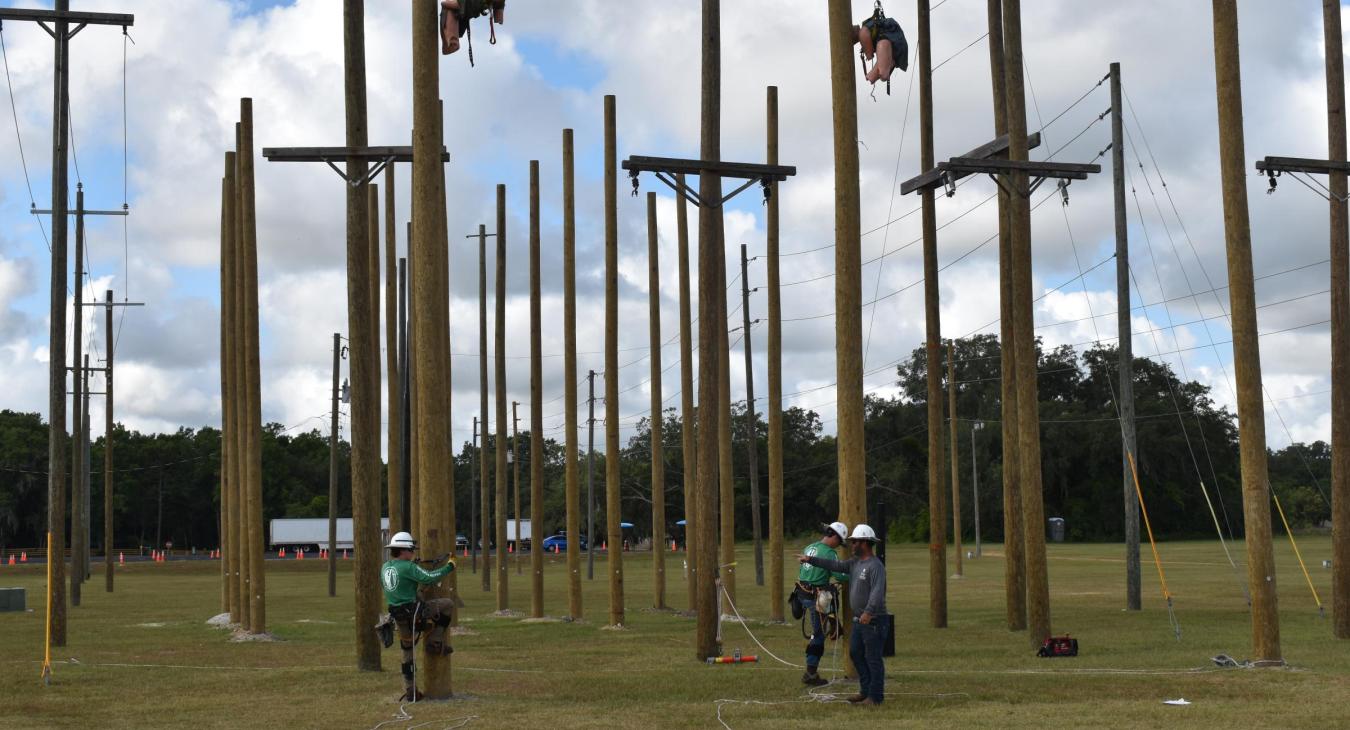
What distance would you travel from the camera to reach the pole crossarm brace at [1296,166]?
2056 centimetres

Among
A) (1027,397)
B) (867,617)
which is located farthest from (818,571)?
(1027,397)

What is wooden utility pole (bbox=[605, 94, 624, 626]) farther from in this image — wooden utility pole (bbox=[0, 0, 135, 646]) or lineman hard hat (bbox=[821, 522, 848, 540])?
lineman hard hat (bbox=[821, 522, 848, 540])

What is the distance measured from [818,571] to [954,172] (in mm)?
6703

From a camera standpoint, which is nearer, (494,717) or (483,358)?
(494,717)

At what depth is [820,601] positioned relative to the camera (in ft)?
50.6

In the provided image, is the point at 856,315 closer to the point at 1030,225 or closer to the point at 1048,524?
the point at 1030,225

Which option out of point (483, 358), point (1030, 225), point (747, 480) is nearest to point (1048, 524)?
point (747, 480)

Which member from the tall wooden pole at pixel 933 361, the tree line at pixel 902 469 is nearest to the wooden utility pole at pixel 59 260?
the tall wooden pole at pixel 933 361

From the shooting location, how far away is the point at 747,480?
9681 cm

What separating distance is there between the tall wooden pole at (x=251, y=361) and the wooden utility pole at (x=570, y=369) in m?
5.77

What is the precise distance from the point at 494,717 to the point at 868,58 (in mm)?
8448

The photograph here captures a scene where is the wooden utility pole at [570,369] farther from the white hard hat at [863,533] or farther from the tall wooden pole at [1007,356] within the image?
the white hard hat at [863,533]

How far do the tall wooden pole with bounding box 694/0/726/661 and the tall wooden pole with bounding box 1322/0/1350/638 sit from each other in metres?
8.65

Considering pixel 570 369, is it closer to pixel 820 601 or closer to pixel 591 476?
pixel 820 601
